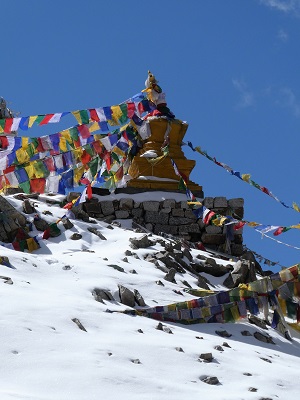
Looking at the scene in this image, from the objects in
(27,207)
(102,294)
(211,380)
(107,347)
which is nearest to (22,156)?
(27,207)

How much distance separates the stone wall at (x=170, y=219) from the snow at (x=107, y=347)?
4.95 m

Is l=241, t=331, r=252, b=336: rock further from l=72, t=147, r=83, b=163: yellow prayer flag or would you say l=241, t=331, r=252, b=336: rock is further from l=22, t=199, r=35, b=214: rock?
l=72, t=147, r=83, b=163: yellow prayer flag

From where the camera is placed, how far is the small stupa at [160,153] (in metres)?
16.9

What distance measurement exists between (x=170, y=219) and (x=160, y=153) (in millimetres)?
2334

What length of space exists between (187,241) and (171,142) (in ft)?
12.7

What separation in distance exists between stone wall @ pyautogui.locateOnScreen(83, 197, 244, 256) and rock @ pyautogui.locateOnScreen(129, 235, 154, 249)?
3040 mm

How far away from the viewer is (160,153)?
17.7 metres

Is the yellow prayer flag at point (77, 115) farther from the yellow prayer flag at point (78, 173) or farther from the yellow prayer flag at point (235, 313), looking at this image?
the yellow prayer flag at point (235, 313)

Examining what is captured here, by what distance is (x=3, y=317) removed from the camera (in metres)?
7.08

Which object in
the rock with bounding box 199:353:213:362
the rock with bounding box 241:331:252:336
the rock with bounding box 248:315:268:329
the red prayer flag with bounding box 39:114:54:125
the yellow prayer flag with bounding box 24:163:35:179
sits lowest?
the rock with bounding box 199:353:213:362

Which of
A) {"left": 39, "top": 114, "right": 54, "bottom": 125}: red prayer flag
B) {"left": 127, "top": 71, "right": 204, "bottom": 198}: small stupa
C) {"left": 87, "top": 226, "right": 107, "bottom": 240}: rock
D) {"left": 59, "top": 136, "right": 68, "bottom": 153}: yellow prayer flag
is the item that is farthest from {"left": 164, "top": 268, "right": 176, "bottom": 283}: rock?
{"left": 59, "top": 136, "right": 68, "bottom": 153}: yellow prayer flag

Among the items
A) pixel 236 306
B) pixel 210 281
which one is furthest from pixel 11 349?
pixel 210 281

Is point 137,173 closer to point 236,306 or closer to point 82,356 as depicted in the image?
point 236,306

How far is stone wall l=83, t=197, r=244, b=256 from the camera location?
51.6 ft
